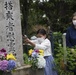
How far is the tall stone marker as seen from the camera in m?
6.10

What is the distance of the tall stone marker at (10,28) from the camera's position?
610cm

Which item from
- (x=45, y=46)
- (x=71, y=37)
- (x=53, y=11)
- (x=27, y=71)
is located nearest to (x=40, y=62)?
(x=27, y=71)

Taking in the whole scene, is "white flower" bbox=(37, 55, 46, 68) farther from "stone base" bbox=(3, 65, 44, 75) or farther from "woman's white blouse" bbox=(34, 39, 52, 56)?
"woman's white blouse" bbox=(34, 39, 52, 56)

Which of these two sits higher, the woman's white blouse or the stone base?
the woman's white blouse

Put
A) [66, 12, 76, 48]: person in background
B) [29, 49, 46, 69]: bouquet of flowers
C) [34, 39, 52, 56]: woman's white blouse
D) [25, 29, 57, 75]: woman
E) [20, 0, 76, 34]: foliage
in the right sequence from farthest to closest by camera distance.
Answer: [20, 0, 76, 34]: foliage, [25, 29, 57, 75]: woman, [34, 39, 52, 56]: woman's white blouse, [29, 49, 46, 69]: bouquet of flowers, [66, 12, 76, 48]: person in background

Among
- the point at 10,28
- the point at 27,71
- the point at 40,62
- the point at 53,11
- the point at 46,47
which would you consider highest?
the point at 53,11

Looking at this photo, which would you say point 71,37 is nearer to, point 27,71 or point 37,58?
point 37,58

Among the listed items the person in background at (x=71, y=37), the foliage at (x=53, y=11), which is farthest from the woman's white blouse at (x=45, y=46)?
the foliage at (x=53, y=11)

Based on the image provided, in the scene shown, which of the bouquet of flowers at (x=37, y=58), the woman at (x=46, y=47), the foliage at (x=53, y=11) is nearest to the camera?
the bouquet of flowers at (x=37, y=58)

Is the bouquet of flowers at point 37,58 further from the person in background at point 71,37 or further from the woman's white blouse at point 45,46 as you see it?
the person in background at point 71,37

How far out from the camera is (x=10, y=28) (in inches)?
244

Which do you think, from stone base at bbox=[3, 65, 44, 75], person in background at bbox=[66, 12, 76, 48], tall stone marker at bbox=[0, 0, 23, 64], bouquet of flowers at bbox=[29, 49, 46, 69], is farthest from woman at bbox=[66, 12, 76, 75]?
tall stone marker at bbox=[0, 0, 23, 64]

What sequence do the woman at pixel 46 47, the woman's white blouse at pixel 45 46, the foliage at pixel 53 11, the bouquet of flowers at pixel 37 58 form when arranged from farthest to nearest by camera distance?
the foliage at pixel 53 11 < the woman at pixel 46 47 < the woman's white blouse at pixel 45 46 < the bouquet of flowers at pixel 37 58

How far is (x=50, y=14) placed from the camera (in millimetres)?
19438
